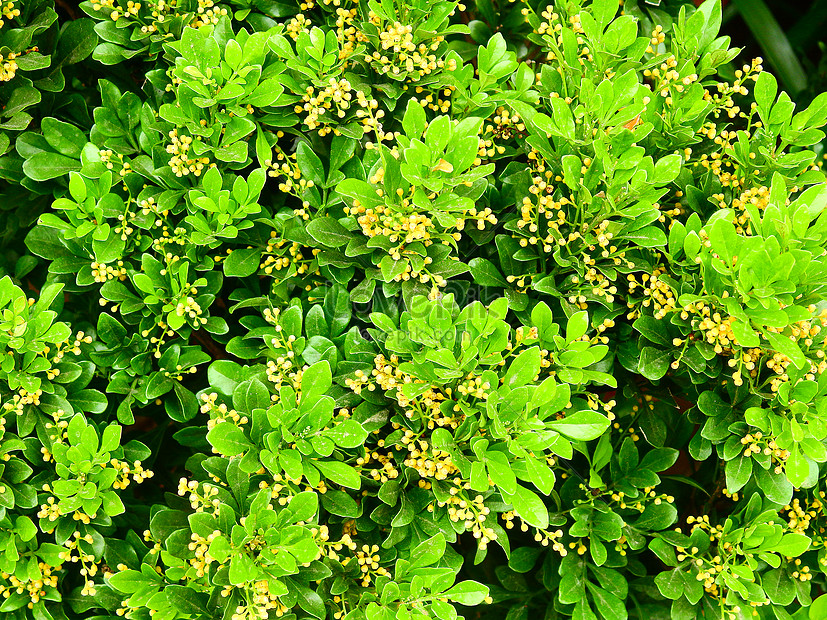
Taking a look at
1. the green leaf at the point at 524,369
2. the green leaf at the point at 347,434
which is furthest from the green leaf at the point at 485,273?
the green leaf at the point at 347,434

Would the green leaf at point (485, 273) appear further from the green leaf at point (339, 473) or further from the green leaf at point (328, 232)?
the green leaf at point (339, 473)

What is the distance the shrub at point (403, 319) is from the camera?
2.79 ft

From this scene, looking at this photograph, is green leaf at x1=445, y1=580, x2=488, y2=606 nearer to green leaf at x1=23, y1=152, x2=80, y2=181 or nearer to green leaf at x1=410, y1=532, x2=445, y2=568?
green leaf at x1=410, y1=532, x2=445, y2=568

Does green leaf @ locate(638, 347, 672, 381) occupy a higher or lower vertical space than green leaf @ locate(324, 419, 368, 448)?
lower

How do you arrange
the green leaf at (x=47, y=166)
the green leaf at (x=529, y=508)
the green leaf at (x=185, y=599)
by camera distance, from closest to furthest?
the green leaf at (x=529, y=508), the green leaf at (x=185, y=599), the green leaf at (x=47, y=166)

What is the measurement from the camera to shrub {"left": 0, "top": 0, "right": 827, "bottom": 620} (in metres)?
0.85

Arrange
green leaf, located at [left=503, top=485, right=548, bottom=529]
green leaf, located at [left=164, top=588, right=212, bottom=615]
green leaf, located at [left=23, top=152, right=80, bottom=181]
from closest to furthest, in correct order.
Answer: green leaf, located at [left=503, top=485, right=548, bottom=529]
green leaf, located at [left=164, top=588, right=212, bottom=615]
green leaf, located at [left=23, top=152, right=80, bottom=181]

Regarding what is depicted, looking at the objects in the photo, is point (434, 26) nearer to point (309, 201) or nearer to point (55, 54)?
point (309, 201)

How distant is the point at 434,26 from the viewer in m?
0.98

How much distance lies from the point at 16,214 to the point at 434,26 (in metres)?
0.72

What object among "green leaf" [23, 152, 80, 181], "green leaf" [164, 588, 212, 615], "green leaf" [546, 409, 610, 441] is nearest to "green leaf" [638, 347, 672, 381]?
"green leaf" [546, 409, 610, 441]

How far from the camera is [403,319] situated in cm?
89

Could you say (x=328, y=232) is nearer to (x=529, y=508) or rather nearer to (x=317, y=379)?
(x=317, y=379)

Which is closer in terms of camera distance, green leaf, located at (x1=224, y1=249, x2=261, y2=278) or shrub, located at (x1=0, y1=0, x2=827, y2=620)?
shrub, located at (x1=0, y1=0, x2=827, y2=620)
